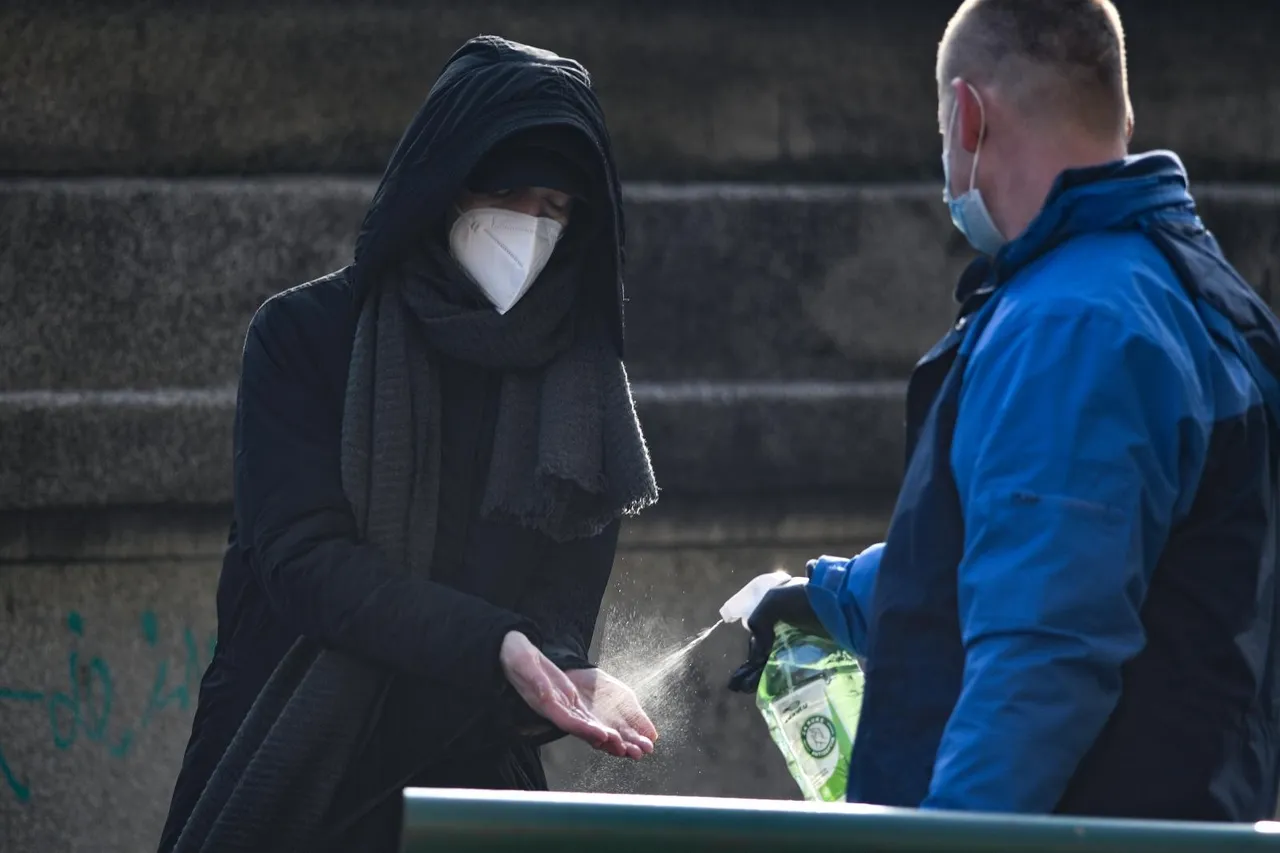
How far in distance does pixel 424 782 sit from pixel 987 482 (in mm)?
1400

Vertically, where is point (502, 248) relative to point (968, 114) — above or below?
below

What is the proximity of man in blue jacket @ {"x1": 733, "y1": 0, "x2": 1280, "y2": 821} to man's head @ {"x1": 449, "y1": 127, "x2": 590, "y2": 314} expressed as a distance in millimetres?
1094

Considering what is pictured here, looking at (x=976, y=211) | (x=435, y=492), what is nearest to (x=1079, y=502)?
(x=976, y=211)

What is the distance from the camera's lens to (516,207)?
11.9 ft

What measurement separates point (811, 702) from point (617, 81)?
10.6 feet

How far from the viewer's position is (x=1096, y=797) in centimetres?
238

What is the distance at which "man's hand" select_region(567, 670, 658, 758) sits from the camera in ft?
11.2

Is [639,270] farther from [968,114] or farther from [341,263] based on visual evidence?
[968,114]

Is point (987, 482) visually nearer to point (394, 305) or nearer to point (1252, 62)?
point (394, 305)

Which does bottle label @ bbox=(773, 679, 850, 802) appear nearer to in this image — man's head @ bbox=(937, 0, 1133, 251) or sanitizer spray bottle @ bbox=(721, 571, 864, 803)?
sanitizer spray bottle @ bbox=(721, 571, 864, 803)

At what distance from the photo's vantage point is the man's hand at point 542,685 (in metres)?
3.24

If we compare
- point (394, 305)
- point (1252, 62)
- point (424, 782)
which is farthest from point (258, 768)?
point (1252, 62)

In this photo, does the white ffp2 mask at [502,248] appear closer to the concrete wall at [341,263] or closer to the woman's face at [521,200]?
the woman's face at [521,200]

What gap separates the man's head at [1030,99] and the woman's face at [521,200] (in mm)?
1114
